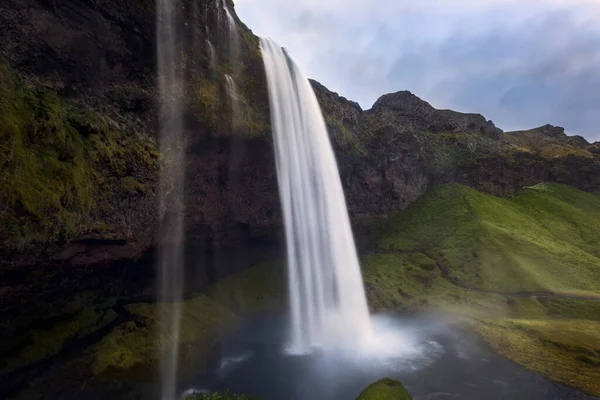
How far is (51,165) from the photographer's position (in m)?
19.7

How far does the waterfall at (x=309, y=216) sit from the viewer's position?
3672 cm

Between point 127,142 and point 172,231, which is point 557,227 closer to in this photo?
point 172,231

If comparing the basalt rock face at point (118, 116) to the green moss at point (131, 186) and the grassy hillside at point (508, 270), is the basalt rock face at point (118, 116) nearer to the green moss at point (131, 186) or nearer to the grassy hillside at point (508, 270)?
the green moss at point (131, 186)

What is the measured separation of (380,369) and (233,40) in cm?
2956

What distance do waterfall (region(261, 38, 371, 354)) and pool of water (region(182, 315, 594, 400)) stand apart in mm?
4370

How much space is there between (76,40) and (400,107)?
257 ft

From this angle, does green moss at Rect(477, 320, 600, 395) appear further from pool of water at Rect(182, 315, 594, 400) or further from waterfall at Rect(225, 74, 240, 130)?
waterfall at Rect(225, 74, 240, 130)

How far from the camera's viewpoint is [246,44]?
3472 centimetres

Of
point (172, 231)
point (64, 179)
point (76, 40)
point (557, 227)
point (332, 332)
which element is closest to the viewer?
point (64, 179)

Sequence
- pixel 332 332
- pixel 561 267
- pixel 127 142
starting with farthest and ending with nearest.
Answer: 1. pixel 561 267
2. pixel 332 332
3. pixel 127 142

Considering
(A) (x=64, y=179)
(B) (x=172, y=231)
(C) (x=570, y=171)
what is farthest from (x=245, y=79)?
(C) (x=570, y=171)

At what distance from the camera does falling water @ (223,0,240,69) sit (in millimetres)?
32844

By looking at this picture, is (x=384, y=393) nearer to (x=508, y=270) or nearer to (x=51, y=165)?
(x=51, y=165)

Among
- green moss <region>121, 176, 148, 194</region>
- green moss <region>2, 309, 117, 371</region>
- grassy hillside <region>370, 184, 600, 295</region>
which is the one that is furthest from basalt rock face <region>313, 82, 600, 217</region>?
green moss <region>2, 309, 117, 371</region>
